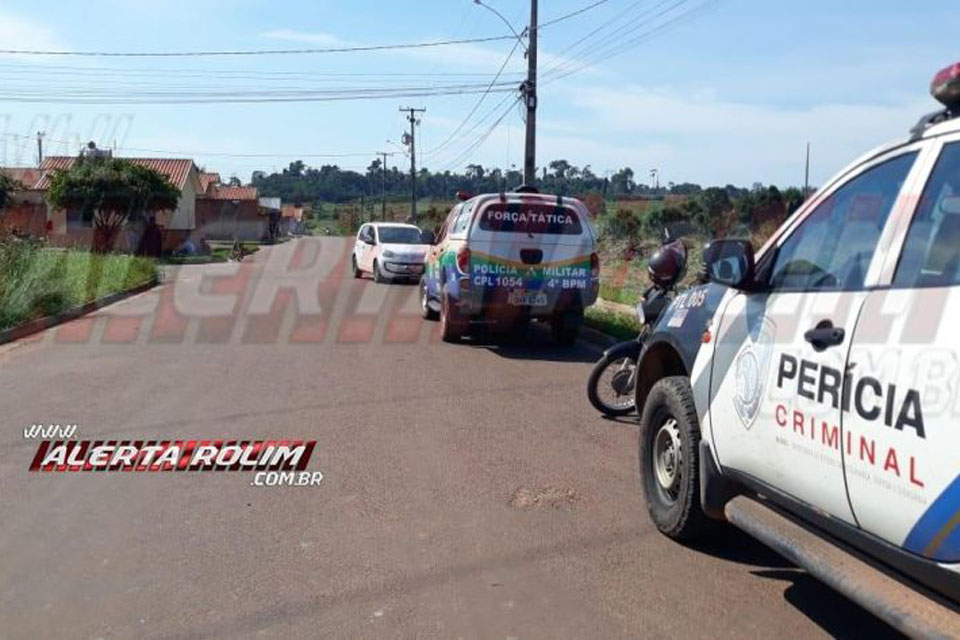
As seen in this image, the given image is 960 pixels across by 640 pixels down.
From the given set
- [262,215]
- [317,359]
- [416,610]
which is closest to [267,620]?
[416,610]

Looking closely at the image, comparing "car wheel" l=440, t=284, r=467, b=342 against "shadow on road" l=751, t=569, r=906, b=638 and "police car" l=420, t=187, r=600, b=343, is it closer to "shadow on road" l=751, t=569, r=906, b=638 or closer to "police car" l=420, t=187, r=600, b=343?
"police car" l=420, t=187, r=600, b=343

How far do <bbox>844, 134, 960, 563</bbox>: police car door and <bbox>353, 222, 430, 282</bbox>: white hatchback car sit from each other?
20.3 m

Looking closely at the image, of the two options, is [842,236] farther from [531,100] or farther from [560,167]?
[560,167]

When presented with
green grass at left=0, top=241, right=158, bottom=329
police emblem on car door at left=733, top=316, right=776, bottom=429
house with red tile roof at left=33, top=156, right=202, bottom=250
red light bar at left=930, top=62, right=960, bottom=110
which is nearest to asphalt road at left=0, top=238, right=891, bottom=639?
police emblem on car door at left=733, top=316, right=776, bottom=429

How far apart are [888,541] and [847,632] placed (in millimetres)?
1016

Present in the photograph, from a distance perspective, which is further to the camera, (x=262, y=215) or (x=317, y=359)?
(x=262, y=215)

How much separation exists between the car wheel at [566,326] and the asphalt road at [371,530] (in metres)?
2.23

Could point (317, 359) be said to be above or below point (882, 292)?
below

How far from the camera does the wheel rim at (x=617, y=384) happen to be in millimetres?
8055

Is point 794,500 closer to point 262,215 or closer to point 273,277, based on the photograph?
point 273,277

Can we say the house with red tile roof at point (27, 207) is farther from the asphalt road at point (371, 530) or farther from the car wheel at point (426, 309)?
the asphalt road at point (371, 530)

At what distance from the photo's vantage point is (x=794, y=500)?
378cm

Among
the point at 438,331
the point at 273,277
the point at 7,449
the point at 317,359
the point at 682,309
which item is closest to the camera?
the point at 682,309

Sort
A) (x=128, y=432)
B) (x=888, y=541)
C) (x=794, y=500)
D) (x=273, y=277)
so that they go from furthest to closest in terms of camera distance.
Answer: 1. (x=273, y=277)
2. (x=128, y=432)
3. (x=794, y=500)
4. (x=888, y=541)
